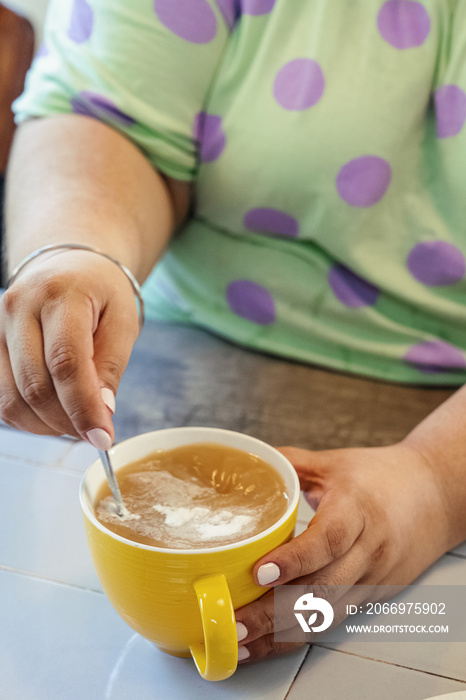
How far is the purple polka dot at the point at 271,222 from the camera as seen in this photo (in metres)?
0.75

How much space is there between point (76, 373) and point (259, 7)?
47 centimetres

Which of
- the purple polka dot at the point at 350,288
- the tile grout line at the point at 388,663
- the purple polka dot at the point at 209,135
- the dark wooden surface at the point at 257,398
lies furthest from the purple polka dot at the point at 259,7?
the tile grout line at the point at 388,663

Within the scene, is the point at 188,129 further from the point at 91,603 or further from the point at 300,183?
the point at 91,603

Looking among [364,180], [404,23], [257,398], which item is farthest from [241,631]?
[404,23]

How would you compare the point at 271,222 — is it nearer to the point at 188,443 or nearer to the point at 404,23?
the point at 404,23

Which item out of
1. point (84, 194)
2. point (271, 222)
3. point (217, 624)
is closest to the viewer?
point (217, 624)

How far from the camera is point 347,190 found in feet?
2.34

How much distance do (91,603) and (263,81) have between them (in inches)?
21.0

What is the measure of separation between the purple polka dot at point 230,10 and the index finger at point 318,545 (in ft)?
1.70

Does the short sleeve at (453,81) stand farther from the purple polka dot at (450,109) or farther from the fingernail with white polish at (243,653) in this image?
the fingernail with white polish at (243,653)

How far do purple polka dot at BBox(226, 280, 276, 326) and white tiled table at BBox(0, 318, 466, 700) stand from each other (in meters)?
0.35

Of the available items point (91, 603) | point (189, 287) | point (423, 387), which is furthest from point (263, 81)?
point (91, 603)

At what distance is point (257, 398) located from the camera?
0.75 metres

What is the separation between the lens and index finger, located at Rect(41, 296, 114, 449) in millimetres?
427
